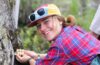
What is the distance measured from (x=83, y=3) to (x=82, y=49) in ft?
30.8

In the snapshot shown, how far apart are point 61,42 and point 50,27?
0.69ft

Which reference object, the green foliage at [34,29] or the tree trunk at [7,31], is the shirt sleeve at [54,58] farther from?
the green foliage at [34,29]

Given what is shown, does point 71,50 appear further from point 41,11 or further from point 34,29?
point 34,29

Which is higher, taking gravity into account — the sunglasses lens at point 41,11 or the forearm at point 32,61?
the sunglasses lens at point 41,11

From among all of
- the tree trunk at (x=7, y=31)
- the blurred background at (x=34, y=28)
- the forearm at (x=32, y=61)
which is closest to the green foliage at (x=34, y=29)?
the blurred background at (x=34, y=28)

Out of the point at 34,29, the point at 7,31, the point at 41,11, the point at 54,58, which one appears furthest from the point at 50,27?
the point at 34,29

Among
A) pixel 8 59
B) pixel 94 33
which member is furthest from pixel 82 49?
pixel 94 33

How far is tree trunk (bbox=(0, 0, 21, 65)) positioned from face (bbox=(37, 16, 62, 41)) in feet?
0.91

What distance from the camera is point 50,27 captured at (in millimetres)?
4129

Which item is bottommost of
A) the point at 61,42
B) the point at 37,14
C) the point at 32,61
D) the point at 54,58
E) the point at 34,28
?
the point at 34,28

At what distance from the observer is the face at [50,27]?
4133 mm

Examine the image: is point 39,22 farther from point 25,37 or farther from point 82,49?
point 25,37

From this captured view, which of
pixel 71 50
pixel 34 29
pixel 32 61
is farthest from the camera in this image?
pixel 34 29

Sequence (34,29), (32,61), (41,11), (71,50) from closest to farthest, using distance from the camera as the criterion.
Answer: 1. (71,50)
2. (41,11)
3. (32,61)
4. (34,29)
